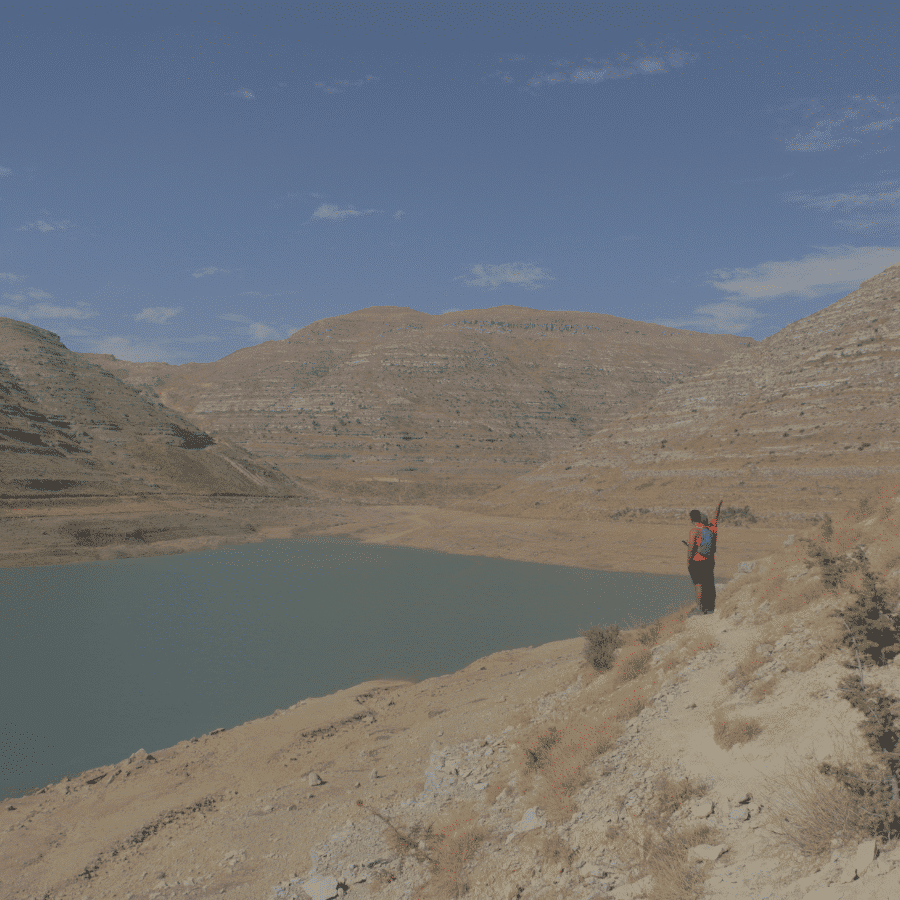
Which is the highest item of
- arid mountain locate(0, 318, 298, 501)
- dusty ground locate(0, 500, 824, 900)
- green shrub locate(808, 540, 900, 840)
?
arid mountain locate(0, 318, 298, 501)

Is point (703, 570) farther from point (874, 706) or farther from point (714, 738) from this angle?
point (874, 706)

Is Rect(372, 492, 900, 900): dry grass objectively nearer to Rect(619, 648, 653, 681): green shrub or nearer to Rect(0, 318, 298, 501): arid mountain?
Rect(619, 648, 653, 681): green shrub

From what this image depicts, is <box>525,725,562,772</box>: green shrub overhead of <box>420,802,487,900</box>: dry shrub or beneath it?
overhead

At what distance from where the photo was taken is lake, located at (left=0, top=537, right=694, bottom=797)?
17109 millimetres

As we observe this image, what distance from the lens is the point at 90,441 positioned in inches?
2726

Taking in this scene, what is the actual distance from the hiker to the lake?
38.5ft

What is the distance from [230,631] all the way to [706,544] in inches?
868

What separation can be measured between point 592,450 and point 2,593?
55.5 meters

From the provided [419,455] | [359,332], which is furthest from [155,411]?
[359,332]

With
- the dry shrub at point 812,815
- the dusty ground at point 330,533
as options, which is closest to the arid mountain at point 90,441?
the dusty ground at point 330,533

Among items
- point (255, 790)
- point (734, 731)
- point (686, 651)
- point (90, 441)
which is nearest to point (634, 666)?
point (686, 651)

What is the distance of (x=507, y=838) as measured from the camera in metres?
7.12

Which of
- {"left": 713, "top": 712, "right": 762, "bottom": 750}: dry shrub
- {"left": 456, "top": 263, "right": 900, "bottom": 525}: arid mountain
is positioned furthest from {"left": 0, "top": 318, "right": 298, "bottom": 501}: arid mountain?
{"left": 713, "top": 712, "right": 762, "bottom": 750}: dry shrub

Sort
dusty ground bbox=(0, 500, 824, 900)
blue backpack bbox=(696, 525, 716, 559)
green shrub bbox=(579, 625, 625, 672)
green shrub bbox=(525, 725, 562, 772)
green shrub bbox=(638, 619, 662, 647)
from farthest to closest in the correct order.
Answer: green shrub bbox=(579, 625, 625, 672)
green shrub bbox=(638, 619, 662, 647)
blue backpack bbox=(696, 525, 716, 559)
dusty ground bbox=(0, 500, 824, 900)
green shrub bbox=(525, 725, 562, 772)
